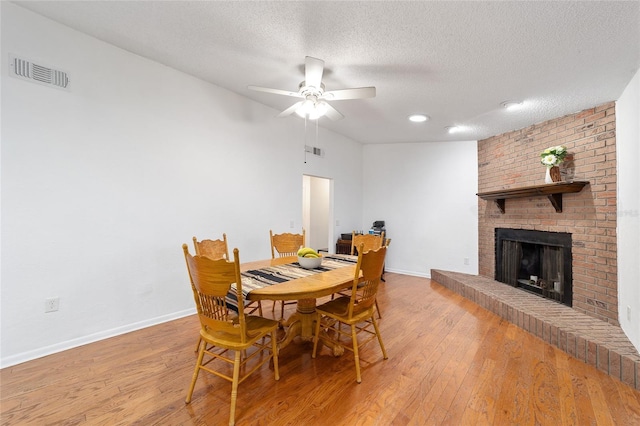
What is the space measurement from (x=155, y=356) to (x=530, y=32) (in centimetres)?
393

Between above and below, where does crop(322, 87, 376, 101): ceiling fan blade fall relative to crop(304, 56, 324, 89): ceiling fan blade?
below

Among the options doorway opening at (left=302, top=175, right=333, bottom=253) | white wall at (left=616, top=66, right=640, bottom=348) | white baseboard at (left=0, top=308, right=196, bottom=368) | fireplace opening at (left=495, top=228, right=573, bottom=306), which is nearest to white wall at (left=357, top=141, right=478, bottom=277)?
fireplace opening at (left=495, top=228, right=573, bottom=306)

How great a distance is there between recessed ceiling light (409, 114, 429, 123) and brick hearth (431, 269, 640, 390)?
2574mm

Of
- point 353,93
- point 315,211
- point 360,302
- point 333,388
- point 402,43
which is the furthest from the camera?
point 315,211

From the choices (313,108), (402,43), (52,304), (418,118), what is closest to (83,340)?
(52,304)

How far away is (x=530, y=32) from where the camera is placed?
211 cm

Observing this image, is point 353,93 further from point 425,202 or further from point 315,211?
point 315,211

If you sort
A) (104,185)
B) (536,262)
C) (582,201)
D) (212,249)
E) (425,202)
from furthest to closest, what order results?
(425,202), (536,262), (582,201), (212,249), (104,185)

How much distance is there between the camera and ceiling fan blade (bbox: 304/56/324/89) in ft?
7.60

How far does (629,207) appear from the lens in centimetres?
264

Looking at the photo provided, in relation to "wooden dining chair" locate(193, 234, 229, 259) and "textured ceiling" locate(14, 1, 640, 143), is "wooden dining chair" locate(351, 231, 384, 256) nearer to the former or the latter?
"wooden dining chair" locate(193, 234, 229, 259)

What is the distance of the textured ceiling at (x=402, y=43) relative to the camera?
1.97 m

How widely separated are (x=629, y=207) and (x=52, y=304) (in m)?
5.25

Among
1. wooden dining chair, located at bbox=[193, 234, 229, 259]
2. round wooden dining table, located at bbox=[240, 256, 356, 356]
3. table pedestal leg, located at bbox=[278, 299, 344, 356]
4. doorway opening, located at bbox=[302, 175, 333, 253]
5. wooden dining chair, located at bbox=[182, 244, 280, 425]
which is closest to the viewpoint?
wooden dining chair, located at bbox=[182, 244, 280, 425]
